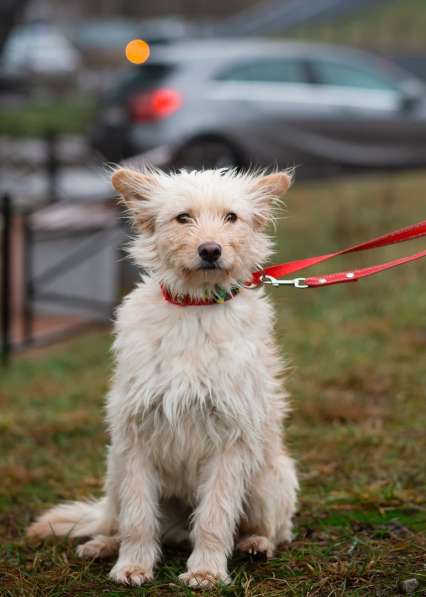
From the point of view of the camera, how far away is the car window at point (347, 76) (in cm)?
1457

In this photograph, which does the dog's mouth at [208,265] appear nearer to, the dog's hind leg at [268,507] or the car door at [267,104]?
the dog's hind leg at [268,507]

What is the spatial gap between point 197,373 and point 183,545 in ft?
2.95

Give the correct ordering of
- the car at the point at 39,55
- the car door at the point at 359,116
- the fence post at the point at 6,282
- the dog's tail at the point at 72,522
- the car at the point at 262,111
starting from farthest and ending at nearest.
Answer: the car at the point at 39,55 → the car door at the point at 359,116 → the car at the point at 262,111 → the fence post at the point at 6,282 → the dog's tail at the point at 72,522

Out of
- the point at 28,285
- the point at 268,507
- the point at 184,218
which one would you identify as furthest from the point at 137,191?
the point at 28,285

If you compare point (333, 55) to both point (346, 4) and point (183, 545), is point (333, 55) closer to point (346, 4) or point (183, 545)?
point (183, 545)

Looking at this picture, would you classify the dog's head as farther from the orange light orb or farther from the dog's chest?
the orange light orb

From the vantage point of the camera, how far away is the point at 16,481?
17.0 ft

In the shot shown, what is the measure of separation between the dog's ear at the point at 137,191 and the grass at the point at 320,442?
1182 mm

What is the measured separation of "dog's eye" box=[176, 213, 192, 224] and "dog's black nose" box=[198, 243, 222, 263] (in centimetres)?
15

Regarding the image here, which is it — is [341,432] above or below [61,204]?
below

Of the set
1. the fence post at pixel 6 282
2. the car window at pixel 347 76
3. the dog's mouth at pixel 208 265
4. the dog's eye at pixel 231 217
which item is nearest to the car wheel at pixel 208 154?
the car window at pixel 347 76

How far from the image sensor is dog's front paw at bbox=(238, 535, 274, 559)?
3.79 metres

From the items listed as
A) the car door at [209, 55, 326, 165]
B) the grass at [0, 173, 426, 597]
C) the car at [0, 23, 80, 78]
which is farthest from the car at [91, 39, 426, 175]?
the car at [0, 23, 80, 78]

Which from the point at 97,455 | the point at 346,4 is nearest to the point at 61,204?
the point at 97,455
